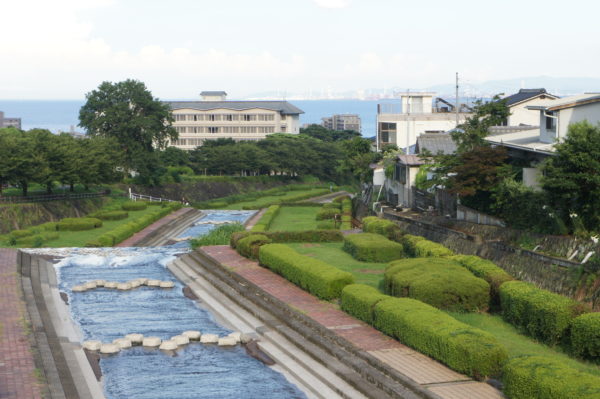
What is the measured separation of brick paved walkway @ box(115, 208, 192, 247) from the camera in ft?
159

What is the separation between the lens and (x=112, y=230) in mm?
50219

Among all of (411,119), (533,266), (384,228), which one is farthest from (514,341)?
(411,119)

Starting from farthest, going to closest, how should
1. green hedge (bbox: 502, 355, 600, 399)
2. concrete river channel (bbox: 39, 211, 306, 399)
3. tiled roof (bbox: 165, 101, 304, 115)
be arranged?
tiled roof (bbox: 165, 101, 304, 115) → concrete river channel (bbox: 39, 211, 306, 399) → green hedge (bbox: 502, 355, 600, 399)

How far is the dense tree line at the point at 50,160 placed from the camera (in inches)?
2210

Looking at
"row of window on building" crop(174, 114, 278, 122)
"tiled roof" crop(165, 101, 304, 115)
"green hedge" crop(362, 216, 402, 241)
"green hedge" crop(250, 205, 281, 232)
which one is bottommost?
"green hedge" crop(250, 205, 281, 232)

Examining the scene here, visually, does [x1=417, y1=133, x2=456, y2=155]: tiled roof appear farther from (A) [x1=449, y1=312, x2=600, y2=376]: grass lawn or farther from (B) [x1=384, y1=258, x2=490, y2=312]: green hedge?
(A) [x1=449, y1=312, x2=600, y2=376]: grass lawn

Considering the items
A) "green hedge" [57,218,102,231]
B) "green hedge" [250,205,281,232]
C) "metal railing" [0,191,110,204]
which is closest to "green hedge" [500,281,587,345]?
"green hedge" [250,205,281,232]

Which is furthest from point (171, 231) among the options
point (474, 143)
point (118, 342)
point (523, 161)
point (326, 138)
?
point (326, 138)

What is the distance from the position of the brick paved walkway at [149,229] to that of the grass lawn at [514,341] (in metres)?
30.0

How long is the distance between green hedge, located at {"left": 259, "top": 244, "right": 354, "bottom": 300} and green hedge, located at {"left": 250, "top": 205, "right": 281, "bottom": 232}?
43.8ft

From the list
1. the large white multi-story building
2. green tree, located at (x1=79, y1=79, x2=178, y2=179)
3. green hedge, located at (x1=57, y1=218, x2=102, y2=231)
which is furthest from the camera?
the large white multi-story building

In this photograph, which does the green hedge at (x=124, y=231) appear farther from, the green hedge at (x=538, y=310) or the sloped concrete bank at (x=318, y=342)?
the green hedge at (x=538, y=310)

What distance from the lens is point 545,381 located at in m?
14.3

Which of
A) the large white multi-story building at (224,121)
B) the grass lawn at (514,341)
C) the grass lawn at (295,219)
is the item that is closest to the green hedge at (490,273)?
the grass lawn at (514,341)
